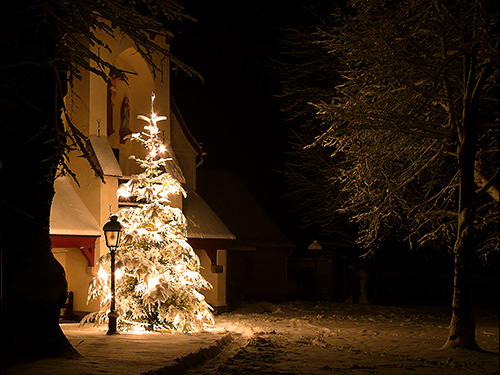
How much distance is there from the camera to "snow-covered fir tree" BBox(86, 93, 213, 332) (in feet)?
48.4

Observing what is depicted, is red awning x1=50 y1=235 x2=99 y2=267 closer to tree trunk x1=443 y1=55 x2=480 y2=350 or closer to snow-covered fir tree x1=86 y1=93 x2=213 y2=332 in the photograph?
snow-covered fir tree x1=86 y1=93 x2=213 y2=332

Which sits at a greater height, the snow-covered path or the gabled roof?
the gabled roof

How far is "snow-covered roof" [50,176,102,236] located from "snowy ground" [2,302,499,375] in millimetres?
4309

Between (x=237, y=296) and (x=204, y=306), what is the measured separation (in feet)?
43.7

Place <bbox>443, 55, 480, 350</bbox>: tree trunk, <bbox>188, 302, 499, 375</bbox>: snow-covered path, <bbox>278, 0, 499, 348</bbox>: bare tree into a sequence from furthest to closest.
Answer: <bbox>443, 55, 480, 350</bbox>: tree trunk < <bbox>278, 0, 499, 348</bbox>: bare tree < <bbox>188, 302, 499, 375</bbox>: snow-covered path

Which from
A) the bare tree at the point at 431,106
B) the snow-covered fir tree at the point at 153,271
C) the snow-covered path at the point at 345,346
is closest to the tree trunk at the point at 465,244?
the bare tree at the point at 431,106

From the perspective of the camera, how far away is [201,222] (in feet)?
76.7

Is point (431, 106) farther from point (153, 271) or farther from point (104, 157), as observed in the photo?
point (104, 157)

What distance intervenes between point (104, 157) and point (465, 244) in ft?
40.2

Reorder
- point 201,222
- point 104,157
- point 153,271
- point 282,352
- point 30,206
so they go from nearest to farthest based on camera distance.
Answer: point 30,206, point 282,352, point 153,271, point 104,157, point 201,222

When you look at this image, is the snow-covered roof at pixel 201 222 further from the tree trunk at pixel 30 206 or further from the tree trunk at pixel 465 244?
the tree trunk at pixel 30 206

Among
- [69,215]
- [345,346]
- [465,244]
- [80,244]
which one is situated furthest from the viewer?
[69,215]

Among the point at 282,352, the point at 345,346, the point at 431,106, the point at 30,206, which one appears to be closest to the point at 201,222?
the point at 345,346

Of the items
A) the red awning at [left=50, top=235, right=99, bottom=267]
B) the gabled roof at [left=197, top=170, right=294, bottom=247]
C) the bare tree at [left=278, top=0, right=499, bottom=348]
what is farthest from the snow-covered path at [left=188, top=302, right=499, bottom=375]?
the gabled roof at [left=197, top=170, right=294, bottom=247]
